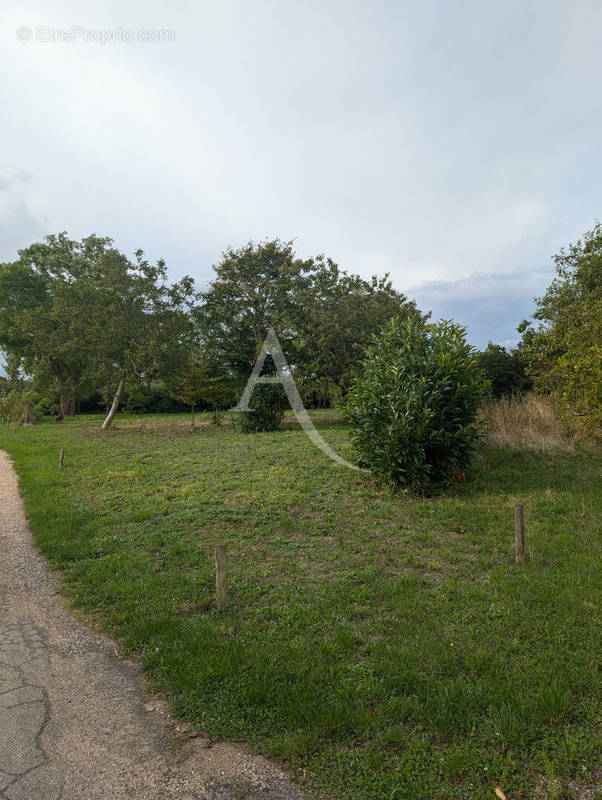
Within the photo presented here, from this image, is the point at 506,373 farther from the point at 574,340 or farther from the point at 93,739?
the point at 93,739

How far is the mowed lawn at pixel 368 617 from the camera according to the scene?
10.8 ft

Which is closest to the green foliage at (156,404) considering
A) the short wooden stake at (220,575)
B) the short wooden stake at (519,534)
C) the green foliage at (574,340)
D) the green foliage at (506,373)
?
the green foliage at (506,373)

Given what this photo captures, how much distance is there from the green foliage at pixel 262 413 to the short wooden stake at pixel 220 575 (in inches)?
647

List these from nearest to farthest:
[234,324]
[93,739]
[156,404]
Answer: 1. [93,739]
2. [234,324]
3. [156,404]

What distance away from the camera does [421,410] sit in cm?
966

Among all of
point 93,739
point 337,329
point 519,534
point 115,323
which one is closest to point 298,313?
point 337,329

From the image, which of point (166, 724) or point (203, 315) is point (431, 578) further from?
point (203, 315)

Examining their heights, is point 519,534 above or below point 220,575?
above

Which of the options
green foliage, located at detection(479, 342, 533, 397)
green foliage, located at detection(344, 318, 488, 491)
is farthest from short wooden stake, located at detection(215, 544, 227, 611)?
green foliage, located at detection(479, 342, 533, 397)

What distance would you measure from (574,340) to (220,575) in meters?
10.9

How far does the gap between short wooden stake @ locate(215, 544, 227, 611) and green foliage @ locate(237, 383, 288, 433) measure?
16.4 meters

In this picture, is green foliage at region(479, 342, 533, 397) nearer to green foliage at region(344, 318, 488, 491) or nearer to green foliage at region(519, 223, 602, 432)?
green foliage at region(519, 223, 602, 432)

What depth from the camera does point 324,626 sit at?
16.3 feet

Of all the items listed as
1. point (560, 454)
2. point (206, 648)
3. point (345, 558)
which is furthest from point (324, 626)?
point (560, 454)
